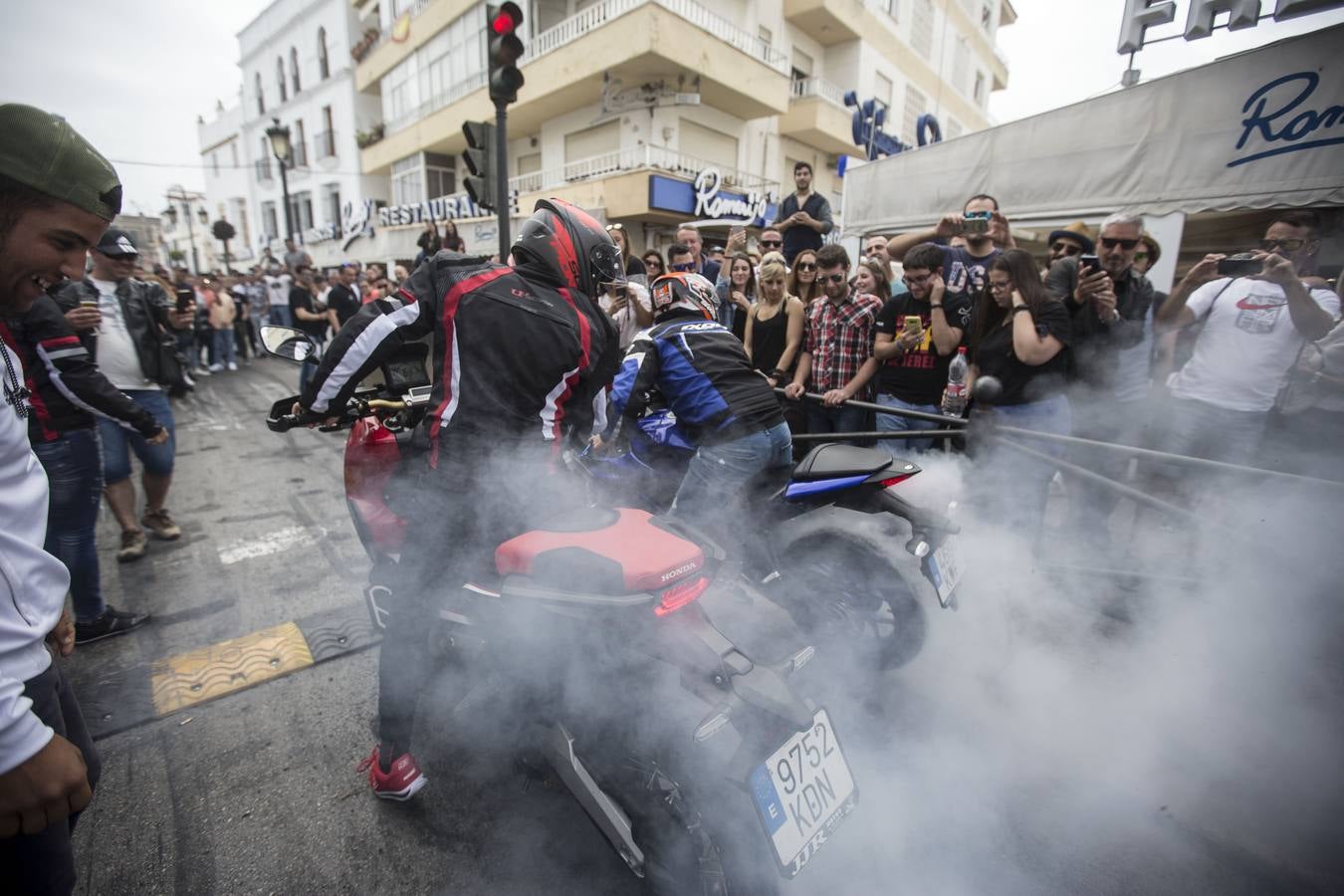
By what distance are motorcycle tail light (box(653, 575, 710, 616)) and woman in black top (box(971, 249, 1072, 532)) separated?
7.02 ft

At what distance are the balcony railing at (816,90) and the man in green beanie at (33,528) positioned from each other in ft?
62.2

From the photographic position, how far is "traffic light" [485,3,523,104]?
15.3ft

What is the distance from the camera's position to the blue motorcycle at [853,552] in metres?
2.34

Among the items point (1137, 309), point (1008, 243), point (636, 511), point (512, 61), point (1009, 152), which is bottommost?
point (636, 511)

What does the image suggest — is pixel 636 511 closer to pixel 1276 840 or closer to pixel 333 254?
pixel 1276 840

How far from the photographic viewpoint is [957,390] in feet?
11.1

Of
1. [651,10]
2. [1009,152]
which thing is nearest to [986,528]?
[1009,152]

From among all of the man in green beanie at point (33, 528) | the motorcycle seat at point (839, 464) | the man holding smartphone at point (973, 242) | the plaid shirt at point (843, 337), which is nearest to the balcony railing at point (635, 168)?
the man holding smartphone at point (973, 242)

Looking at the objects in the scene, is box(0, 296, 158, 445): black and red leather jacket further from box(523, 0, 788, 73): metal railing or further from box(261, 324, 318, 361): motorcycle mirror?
box(523, 0, 788, 73): metal railing

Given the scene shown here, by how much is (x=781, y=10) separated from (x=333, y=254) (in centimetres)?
1982

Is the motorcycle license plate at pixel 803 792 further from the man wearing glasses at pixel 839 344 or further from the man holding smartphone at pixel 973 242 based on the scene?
the man holding smartphone at pixel 973 242

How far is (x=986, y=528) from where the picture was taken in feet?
10.4

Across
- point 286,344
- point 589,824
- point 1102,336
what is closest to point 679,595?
point 589,824

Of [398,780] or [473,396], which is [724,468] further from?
[398,780]
